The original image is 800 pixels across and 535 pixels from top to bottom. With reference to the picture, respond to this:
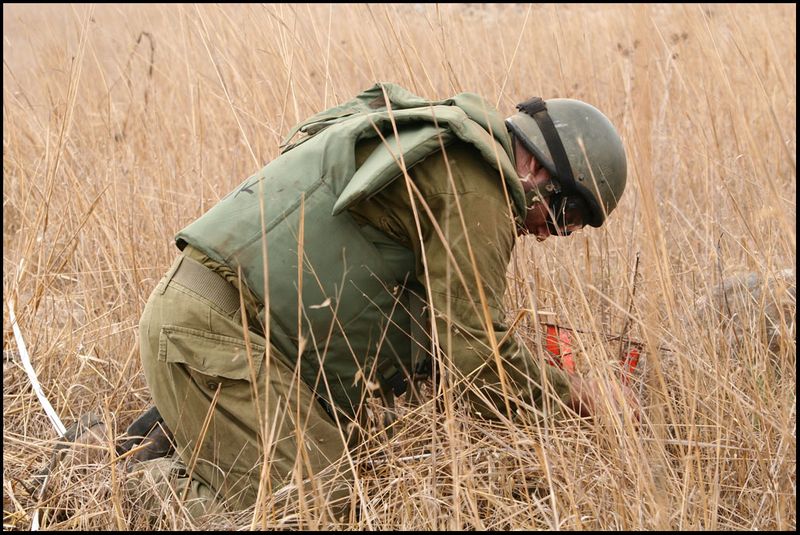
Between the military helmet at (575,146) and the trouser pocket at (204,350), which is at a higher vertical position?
the military helmet at (575,146)

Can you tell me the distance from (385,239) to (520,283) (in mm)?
654

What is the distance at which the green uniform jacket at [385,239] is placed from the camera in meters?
2.09

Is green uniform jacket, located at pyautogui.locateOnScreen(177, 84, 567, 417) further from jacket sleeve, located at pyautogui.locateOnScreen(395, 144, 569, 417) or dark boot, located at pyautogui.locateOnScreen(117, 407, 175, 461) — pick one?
dark boot, located at pyautogui.locateOnScreen(117, 407, 175, 461)

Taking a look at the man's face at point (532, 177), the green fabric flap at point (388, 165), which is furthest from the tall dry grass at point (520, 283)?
the green fabric flap at point (388, 165)

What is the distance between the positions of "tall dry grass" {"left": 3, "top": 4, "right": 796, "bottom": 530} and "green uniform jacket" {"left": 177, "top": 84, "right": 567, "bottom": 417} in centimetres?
15

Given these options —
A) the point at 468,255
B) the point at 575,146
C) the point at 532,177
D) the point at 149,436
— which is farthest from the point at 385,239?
the point at 149,436

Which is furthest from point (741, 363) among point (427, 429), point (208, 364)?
point (208, 364)

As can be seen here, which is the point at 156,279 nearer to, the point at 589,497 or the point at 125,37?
the point at 589,497

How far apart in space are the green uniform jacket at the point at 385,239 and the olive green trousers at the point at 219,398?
0.28ft

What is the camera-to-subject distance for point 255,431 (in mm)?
2338

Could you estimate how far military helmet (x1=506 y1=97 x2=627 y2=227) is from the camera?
226 cm

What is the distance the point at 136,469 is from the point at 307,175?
1.06 meters

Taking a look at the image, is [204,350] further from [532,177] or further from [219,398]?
[532,177]

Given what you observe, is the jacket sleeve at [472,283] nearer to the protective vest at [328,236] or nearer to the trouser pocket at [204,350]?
the protective vest at [328,236]
